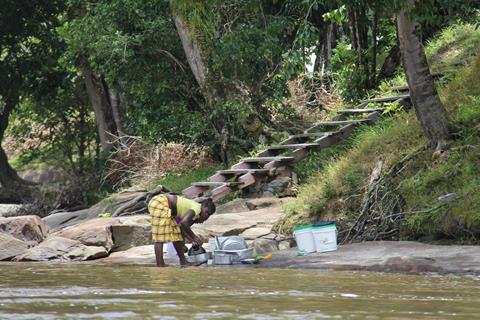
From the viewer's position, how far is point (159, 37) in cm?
2167

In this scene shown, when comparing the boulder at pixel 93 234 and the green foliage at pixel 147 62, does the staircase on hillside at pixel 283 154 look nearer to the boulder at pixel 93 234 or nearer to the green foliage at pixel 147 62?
the boulder at pixel 93 234

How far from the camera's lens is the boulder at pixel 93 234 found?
16109 millimetres

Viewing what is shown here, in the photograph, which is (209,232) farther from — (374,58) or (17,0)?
(17,0)

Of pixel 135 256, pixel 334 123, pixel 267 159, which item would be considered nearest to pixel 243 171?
pixel 267 159

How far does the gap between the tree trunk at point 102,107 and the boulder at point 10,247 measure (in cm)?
1205

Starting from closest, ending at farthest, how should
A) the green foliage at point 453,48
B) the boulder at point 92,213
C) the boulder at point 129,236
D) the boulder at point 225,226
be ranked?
the boulder at point 225,226, the boulder at point 129,236, the green foliage at point 453,48, the boulder at point 92,213

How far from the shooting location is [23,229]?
17594 millimetres

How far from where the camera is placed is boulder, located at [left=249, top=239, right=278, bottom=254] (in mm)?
14225

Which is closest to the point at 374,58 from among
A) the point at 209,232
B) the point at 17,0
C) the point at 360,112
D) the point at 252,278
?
the point at 360,112

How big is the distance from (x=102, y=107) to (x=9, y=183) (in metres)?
5.88

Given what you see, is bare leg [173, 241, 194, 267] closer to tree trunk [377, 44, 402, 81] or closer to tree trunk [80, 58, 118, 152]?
tree trunk [377, 44, 402, 81]

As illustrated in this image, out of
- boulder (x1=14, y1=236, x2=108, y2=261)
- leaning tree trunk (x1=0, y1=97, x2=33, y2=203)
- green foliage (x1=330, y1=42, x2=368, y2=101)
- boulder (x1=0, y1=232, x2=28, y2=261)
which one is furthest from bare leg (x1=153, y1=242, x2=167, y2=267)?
leaning tree trunk (x1=0, y1=97, x2=33, y2=203)

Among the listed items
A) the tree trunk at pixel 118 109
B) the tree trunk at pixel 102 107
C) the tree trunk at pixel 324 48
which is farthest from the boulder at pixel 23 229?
the tree trunk at pixel 102 107

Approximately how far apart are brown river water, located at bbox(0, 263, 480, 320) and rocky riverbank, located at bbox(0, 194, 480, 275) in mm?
628
